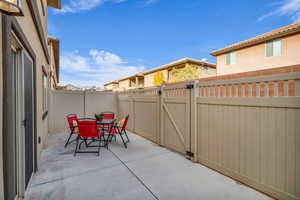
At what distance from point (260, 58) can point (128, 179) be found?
12067 mm

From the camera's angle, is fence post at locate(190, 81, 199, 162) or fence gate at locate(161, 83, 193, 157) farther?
fence gate at locate(161, 83, 193, 157)

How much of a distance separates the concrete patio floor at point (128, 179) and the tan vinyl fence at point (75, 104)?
301 cm

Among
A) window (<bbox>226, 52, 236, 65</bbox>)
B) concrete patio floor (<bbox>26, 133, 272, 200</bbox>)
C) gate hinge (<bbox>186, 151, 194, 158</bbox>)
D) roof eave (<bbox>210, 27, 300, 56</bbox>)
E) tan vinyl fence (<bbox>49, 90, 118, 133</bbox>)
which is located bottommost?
concrete patio floor (<bbox>26, 133, 272, 200</bbox>)

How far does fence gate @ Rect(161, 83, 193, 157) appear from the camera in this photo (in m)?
3.62

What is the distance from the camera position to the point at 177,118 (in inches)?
157

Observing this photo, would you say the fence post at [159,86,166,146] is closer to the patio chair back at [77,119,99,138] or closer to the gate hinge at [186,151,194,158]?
the gate hinge at [186,151,194,158]

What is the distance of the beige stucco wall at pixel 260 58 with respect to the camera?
9.19 m

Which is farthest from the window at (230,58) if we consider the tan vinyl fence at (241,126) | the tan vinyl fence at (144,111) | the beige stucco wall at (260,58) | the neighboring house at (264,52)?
the tan vinyl fence at (241,126)

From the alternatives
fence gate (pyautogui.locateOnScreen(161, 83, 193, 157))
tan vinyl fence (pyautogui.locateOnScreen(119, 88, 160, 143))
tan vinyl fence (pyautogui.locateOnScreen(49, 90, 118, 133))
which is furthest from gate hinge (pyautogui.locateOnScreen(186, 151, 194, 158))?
tan vinyl fence (pyautogui.locateOnScreen(49, 90, 118, 133))

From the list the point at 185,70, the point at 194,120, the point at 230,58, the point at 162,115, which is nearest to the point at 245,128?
the point at 194,120

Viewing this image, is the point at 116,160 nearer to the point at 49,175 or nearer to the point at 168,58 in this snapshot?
the point at 49,175

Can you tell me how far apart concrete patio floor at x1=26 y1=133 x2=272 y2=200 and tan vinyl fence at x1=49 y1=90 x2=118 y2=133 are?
3.01 meters

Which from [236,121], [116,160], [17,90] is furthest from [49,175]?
[236,121]

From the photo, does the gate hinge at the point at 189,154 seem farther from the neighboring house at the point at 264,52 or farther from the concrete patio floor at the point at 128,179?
the neighboring house at the point at 264,52
